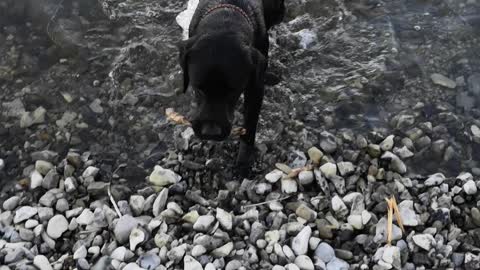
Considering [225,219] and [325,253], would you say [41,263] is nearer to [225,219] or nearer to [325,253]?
[225,219]

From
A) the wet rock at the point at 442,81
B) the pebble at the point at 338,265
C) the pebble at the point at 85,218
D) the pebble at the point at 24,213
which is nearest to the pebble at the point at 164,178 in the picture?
the pebble at the point at 85,218

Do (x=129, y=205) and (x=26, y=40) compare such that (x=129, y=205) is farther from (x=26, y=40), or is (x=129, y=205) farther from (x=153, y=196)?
(x=26, y=40)

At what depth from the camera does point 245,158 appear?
4.85 metres

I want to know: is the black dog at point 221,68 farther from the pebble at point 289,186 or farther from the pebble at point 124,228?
the pebble at point 124,228

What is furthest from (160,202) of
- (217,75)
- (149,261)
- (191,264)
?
(217,75)

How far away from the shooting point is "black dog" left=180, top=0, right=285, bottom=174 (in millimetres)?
4094

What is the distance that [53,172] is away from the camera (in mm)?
4816

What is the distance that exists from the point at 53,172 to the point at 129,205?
0.73 metres

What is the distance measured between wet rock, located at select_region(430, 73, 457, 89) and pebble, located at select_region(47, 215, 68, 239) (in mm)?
3573

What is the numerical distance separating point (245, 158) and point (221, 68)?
3.42ft

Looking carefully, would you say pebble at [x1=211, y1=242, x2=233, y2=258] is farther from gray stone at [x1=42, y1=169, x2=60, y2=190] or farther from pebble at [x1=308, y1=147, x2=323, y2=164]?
gray stone at [x1=42, y1=169, x2=60, y2=190]

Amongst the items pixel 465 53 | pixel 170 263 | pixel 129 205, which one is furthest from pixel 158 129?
pixel 465 53

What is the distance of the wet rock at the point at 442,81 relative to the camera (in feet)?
18.3

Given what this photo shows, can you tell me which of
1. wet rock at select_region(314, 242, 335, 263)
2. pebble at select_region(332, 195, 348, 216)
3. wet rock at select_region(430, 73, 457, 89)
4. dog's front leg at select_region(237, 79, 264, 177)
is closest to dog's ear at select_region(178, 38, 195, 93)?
dog's front leg at select_region(237, 79, 264, 177)
